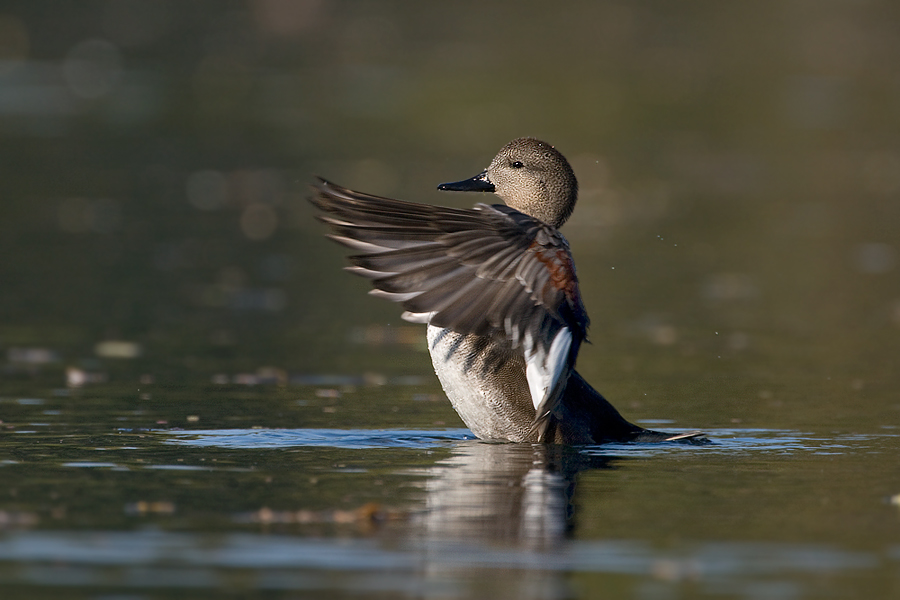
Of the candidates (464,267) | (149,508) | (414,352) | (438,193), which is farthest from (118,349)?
(438,193)

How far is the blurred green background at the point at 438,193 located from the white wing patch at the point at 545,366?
4.88ft

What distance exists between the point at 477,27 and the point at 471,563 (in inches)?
1726

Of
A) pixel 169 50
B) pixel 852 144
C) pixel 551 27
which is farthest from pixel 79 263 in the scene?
pixel 551 27

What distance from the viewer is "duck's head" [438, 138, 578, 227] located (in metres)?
8.20

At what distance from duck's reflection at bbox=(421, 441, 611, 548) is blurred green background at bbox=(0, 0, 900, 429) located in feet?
5.05

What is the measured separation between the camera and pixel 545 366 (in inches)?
284

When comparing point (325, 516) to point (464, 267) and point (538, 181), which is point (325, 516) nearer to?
point (464, 267)

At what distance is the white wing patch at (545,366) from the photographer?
7.12 m

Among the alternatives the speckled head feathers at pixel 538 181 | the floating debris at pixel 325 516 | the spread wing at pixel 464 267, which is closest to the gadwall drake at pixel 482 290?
the spread wing at pixel 464 267

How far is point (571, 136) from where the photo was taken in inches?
1004

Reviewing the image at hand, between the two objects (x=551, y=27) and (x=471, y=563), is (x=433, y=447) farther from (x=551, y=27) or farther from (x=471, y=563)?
(x=551, y=27)

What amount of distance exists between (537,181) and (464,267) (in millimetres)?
1411

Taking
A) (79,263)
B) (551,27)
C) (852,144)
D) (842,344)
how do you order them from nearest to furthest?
(842,344)
(79,263)
(852,144)
(551,27)

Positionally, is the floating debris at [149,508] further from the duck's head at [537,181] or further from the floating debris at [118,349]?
the floating debris at [118,349]
